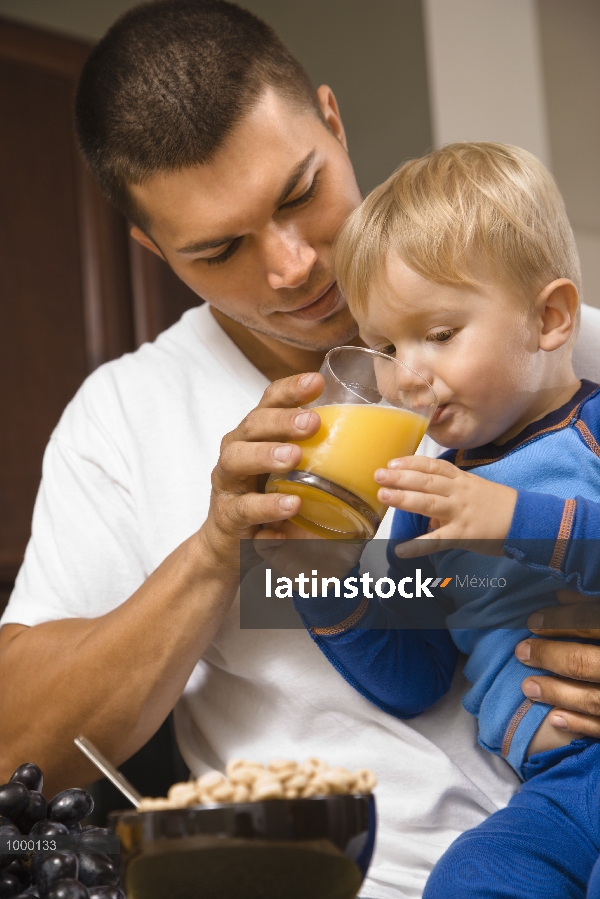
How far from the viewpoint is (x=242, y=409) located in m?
1.45

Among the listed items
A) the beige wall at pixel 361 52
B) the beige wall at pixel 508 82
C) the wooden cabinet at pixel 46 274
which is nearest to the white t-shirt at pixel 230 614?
the wooden cabinet at pixel 46 274

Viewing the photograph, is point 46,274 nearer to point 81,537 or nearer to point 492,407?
point 81,537

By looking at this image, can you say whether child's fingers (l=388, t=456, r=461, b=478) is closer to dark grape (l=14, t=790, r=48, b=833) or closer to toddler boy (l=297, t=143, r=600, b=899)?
toddler boy (l=297, t=143, r=600, b=899)

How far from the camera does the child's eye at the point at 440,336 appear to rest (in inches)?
42.4

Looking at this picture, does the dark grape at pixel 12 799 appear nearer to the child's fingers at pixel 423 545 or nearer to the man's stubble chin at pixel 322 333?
the child's fingers at pixel 423 545

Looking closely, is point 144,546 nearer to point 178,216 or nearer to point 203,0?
point 178,216

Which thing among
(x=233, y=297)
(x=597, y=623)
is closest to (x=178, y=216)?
(x=233, y=297)

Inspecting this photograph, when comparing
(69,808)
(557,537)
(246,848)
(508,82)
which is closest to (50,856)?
(69,808)

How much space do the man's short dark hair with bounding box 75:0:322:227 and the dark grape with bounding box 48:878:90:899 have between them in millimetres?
931

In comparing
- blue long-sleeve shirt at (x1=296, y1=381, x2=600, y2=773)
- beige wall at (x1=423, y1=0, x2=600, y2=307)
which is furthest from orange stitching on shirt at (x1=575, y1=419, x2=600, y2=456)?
beige wall at (x1=423, y1=0, x2=600, y2=307)

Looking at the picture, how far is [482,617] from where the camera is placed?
1.13m

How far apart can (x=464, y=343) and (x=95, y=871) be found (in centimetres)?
67

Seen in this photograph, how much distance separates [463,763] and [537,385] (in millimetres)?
517

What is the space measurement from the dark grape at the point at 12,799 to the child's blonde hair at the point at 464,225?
26.7 inches
